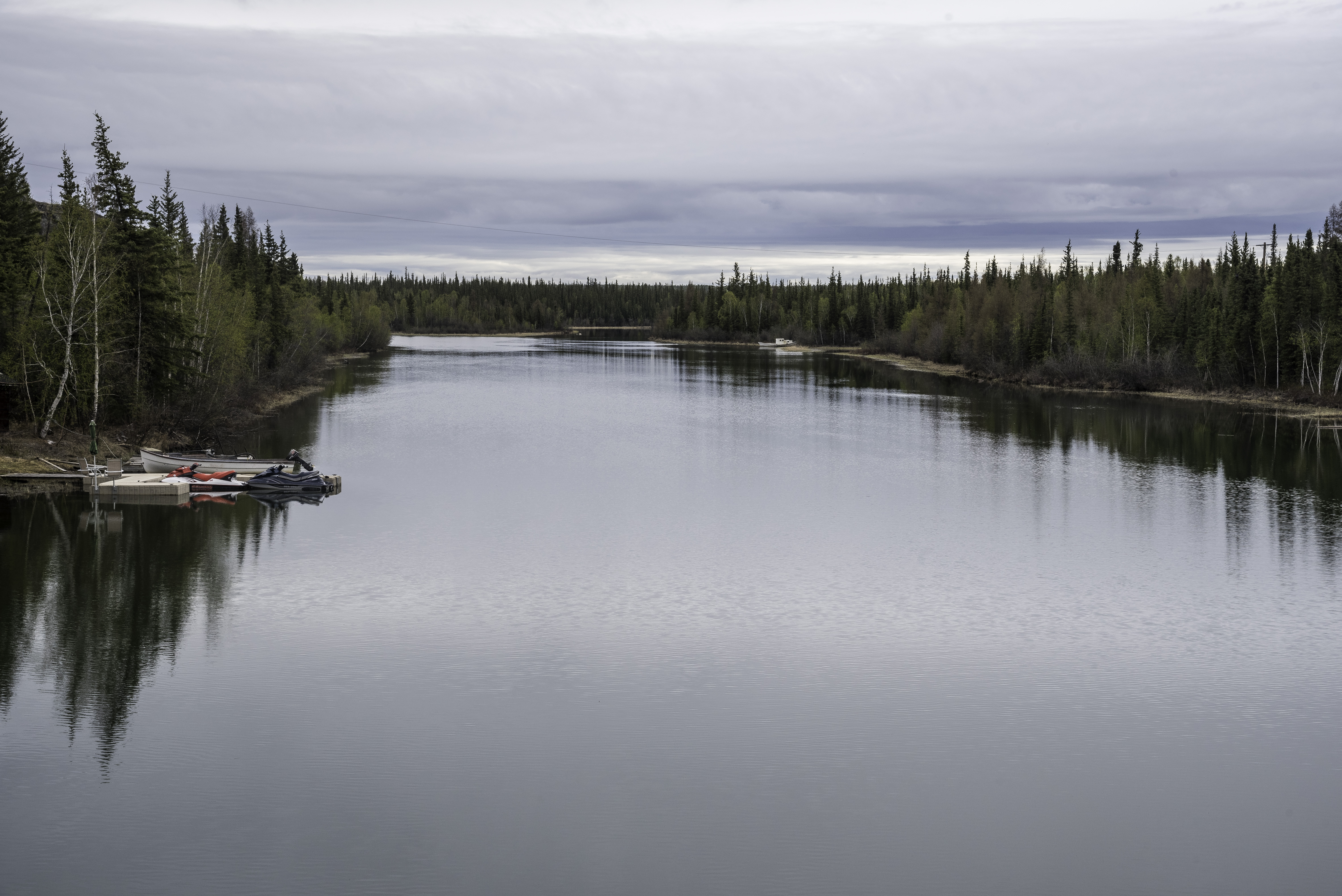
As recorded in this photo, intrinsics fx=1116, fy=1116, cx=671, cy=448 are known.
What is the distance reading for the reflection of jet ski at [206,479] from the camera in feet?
115

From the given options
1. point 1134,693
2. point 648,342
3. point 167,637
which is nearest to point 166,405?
point 167,637

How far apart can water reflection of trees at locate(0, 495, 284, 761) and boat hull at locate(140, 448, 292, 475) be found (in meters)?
2.63

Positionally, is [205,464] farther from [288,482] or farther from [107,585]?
[107,585]

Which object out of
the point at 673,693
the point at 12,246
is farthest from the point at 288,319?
the point at 673,693

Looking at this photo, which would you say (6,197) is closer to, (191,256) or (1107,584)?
(191,256)

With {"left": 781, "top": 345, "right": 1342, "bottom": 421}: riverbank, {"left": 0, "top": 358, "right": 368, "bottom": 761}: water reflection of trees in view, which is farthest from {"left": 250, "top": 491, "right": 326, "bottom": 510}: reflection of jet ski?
{"left": 781, "top": 345, "right": 1342, "bottom": 421}: riverbank

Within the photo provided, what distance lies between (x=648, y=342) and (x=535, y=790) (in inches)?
7150

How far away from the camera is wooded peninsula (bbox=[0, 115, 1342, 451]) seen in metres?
39.1

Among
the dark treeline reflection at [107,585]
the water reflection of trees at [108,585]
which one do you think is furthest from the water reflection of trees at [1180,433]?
the dark treeline reflection at [107,585]

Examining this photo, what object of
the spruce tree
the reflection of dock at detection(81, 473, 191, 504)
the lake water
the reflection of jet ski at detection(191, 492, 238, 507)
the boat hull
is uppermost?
the spruce tree

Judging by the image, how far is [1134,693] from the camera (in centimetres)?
1703

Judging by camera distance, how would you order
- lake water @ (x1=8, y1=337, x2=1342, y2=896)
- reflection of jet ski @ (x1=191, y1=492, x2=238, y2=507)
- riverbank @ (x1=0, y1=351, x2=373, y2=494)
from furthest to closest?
riverbank @ (x1=0, y1=351, x2=373, y2=494) → reflection of jet ski @ (x1=191, y1=492, x2=238, y2=507) → lake water @ (x1=8, y1=337, x2=1342, y2=896)

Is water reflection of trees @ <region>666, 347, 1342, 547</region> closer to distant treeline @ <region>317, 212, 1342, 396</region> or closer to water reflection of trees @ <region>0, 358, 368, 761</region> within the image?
distant treeline @ <region>317, 212, 1342, 396</region>

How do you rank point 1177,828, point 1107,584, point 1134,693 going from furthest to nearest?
point 1107,584
point 1134,693
point 1177,828
